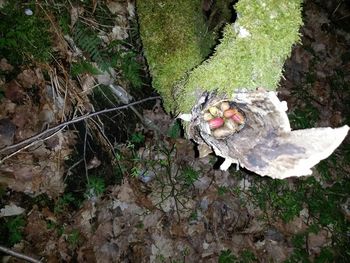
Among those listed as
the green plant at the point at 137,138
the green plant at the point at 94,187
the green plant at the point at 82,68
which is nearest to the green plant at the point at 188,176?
the green plant at the point at 137,138

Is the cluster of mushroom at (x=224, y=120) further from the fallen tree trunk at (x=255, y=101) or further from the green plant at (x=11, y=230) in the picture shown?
the green plant at (x=11, y=230)

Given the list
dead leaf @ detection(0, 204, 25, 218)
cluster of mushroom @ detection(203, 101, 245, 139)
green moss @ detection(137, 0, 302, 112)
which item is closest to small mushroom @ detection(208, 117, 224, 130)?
cluster of mushroom @ detection(203, 101, 245, 139)

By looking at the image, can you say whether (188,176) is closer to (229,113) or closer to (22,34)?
(229,113)

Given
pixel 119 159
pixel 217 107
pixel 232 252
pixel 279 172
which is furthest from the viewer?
pixel 232 252

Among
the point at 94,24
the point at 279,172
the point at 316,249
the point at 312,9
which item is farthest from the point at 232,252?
the point at 312,9

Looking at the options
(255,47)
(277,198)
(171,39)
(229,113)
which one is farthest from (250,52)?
(277,198)

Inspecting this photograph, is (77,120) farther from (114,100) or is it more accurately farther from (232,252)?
(232,252)
